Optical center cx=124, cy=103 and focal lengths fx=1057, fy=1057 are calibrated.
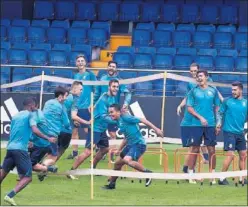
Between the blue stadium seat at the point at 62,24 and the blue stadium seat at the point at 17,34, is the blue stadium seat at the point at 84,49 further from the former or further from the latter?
the blue stadium seat at the point at 17,34

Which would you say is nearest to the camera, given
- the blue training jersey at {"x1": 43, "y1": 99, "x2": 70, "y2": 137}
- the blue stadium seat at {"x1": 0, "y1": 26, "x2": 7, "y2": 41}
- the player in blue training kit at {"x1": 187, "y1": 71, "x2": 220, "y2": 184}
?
the blue training jersey at {"x1": 43, "y1": 99, "x2": 70, "y2": 137}

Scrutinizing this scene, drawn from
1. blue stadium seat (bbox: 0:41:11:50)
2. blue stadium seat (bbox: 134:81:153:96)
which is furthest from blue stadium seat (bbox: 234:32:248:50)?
blue stadium seat (bbox: 0:41:11:50)

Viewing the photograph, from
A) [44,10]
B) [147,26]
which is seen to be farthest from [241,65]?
[44,10]

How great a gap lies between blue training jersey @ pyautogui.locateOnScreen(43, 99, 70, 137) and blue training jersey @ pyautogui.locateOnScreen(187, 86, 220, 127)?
7.82 feet

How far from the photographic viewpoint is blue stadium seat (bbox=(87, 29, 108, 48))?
31234 millimetres

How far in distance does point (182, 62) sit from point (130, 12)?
15.7 ft

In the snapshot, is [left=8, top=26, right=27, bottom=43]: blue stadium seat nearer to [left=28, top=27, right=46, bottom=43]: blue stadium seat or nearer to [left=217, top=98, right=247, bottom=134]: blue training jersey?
[left=28, top=27, right=46, bottom=43]: blue stadium seat

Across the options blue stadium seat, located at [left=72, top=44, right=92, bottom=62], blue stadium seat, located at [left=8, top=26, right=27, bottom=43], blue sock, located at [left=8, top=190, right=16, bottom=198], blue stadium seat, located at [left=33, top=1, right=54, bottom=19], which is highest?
blue stadium seat, located at [left=33, top=1, right=54, bottom=19]

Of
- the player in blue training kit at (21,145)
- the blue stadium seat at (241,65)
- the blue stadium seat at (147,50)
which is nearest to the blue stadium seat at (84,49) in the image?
the blue stadium seat at (147,50)

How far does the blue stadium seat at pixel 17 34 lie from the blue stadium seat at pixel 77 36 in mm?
1336

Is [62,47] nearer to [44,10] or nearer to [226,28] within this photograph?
[44,10]

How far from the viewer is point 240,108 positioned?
19609 millimetres

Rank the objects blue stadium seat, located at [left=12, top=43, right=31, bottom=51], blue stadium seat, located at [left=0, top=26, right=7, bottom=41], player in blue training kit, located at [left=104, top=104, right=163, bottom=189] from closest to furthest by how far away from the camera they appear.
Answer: player in blue training kit, located at [left=104, top=104, right=163, bottom=189] → blue stadium seat, located at [left=12, top=43, right=31, bottom=51] → blue stadium seat, located at [left=0, top=26, right=7, bottom=41]

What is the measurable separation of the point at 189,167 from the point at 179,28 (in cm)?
1259
